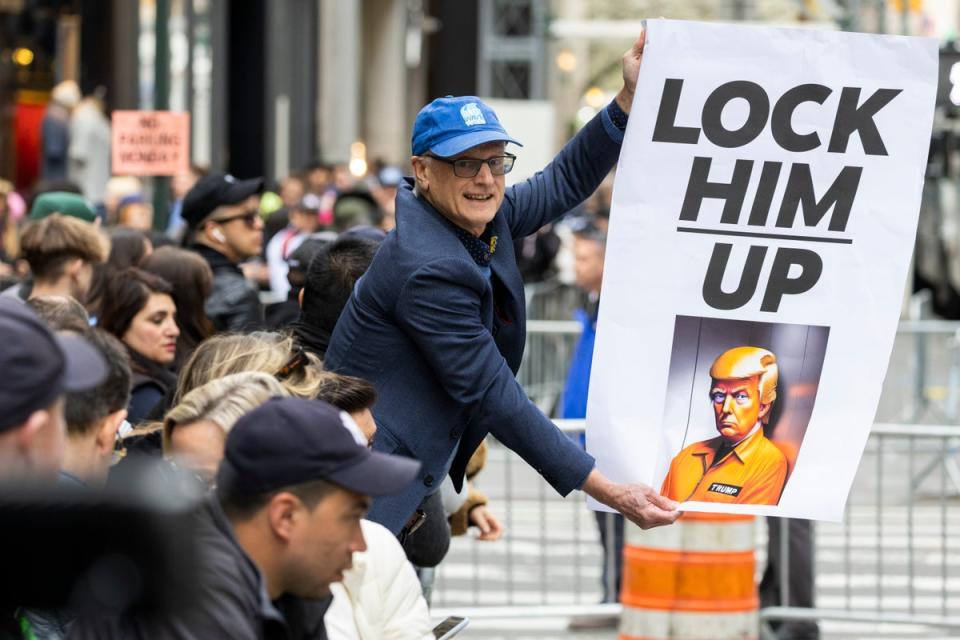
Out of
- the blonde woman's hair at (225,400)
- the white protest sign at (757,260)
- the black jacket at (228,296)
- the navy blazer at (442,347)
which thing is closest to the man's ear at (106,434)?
the blonde woman's hair at (225,400)

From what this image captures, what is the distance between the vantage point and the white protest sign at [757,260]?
4555mm

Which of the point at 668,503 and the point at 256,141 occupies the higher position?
the point at 256,141

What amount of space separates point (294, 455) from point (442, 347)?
1.78 m

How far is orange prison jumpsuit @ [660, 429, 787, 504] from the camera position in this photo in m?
4.64

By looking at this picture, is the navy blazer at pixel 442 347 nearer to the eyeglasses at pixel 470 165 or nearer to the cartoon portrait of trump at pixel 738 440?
the eyeglasses at pixel 470 165

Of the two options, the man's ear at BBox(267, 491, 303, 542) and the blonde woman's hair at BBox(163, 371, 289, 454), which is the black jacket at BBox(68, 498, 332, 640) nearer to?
the man's ear at BBox(267, 491, 303, 542)

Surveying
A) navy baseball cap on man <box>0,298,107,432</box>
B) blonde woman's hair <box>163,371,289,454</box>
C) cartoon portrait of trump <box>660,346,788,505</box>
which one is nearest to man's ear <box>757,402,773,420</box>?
cartoon portrait of trump <box>660,346,788,505</box>

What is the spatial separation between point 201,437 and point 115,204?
1246 centimetres

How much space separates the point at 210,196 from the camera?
9.12 metres

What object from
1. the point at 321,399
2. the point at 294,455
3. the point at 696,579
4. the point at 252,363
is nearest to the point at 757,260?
the point at 321,399

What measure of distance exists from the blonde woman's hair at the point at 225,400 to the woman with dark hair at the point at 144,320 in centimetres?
285

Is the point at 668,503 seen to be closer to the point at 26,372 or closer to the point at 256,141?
the point at 26,372

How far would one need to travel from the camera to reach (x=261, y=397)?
377 centimetres

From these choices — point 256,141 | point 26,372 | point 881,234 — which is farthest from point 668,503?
point 256,141
